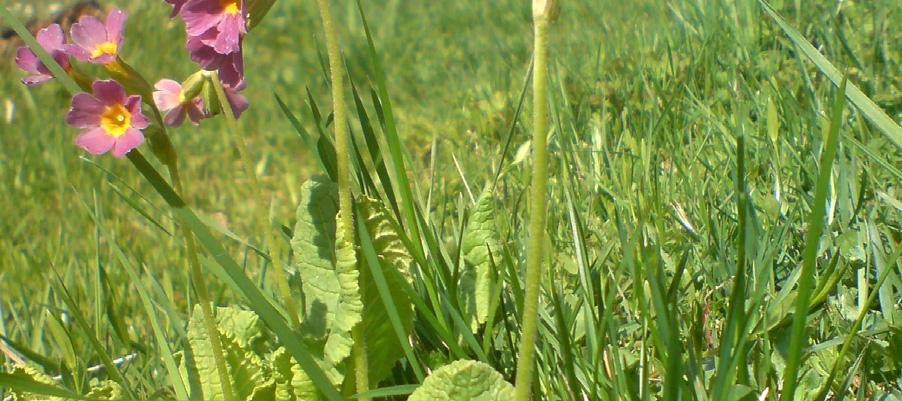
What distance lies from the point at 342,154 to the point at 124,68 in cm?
33

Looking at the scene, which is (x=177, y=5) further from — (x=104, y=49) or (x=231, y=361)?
(x=231, y=361)

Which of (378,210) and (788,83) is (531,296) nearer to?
(378,210)

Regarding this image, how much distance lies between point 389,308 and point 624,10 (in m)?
3.00

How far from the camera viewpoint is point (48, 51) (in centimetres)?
123

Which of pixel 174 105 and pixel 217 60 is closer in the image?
pixel 217 60

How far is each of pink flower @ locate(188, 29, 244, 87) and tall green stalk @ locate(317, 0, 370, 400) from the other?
12 cm

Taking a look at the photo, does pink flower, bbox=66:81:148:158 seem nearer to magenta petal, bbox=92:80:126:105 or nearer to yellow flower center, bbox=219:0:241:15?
magenta petal, bbox=92:80:126:105

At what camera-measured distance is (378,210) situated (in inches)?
51.8

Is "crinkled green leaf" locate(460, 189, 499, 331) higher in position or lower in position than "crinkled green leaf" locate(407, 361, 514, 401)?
higher

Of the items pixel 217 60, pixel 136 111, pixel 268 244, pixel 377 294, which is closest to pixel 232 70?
pixel 217 60

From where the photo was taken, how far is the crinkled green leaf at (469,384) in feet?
3.53

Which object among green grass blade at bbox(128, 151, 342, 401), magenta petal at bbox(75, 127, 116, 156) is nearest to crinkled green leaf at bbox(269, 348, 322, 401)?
green grass blade at bbox(128, 151, 342, 401)

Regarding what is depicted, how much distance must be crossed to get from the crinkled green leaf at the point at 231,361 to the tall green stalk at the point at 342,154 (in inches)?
6.1

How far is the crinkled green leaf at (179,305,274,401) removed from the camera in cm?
135
